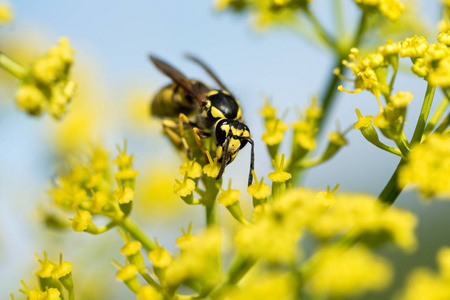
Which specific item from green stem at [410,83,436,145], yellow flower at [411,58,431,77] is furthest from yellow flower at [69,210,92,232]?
yellow flower at [411,58,431,77]

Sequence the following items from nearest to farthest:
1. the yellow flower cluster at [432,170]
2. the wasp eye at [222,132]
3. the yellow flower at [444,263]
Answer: the yellow flower at [444,263]
the yellow flower cluster at [432,170]
the wasp eye at [222,132]

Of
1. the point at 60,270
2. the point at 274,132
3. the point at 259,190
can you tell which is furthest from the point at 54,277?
the point at 274,132

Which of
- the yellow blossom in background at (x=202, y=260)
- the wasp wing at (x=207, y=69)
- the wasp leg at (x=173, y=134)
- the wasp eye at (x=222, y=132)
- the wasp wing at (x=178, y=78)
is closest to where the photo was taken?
the yellow blossom in background at (x=202, y=260)

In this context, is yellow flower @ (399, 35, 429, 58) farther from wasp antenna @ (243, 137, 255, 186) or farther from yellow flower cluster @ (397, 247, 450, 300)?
yellow flower cluster @ (397, 247, 450, 300)

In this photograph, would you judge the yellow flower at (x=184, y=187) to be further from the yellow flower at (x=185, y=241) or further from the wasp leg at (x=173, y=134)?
the wasp leg at (x=173, y=134)

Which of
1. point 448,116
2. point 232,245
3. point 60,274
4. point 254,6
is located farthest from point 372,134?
point 254,6

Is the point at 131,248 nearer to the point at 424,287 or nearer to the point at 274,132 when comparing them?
the point at 274,132

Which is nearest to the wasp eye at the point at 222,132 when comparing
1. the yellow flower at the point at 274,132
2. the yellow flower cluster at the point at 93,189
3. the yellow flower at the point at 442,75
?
the yellow flower at the point at 274,132
